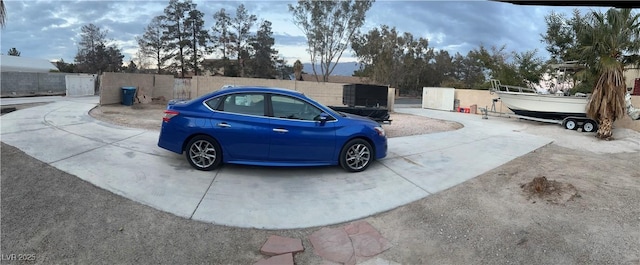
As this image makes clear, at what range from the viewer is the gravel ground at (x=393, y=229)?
3.82 m

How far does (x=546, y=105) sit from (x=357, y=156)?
36.6ft

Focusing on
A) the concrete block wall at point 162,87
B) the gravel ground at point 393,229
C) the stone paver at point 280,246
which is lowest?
the stone paver at point 280,246

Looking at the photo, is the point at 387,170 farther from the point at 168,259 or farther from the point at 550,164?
the point at 168,259

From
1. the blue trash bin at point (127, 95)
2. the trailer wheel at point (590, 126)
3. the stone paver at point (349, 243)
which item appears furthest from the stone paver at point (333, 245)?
the blue trash bin at point (127, 95)

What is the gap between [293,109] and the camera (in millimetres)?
6336

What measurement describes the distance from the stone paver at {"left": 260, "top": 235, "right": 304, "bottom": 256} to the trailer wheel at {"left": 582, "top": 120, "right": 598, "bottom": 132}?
41.3 ft

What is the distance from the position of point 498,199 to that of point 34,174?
668 centimetres

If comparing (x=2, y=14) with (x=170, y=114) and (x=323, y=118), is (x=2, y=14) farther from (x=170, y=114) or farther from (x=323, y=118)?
(x=323, y=118)

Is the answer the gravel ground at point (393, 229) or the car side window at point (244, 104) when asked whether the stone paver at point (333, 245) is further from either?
the car side window at point (244, 104)

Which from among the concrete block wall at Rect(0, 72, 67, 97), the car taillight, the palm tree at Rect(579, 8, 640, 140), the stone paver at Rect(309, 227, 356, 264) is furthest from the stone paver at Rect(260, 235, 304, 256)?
the concrete block wall at Rect(0, 72, 67, 97)

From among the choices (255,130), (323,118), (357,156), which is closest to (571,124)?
(357,156)

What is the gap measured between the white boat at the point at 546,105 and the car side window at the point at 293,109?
36.6ft

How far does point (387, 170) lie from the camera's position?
6.80m

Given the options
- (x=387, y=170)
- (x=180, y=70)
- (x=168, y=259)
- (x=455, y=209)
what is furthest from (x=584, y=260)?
(x=180, y=70)
